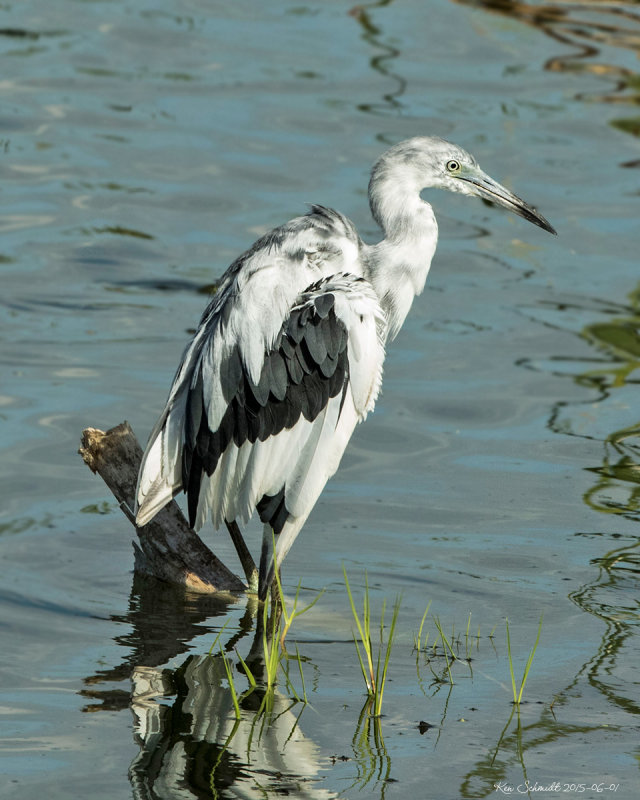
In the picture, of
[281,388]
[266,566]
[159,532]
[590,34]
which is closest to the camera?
[281,388]

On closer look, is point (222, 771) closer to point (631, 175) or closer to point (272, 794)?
point (272, 794)

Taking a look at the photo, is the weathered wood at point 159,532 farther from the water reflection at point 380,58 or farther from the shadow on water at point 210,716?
the water reflection at point 380,58

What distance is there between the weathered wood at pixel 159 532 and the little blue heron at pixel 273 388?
247 mm

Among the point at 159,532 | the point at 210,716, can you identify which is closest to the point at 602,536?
the point at 159,532

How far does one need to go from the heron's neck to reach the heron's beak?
37 cm

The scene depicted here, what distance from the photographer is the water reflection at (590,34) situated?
17.1 metres

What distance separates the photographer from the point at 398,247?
6984 mm

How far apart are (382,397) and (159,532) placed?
3.56m

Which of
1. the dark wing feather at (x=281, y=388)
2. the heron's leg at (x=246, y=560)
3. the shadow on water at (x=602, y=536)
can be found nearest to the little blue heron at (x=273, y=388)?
the dark wing feather at (x=281, y=388)

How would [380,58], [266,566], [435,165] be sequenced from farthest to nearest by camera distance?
[380,58] → [435,165] → [266,566]

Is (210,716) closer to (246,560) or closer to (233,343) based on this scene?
(246,560)

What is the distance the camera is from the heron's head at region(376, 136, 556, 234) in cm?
711

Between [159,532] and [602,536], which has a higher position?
[159,532]

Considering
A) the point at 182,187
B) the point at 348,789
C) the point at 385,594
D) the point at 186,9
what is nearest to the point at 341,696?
the point at 348,789
